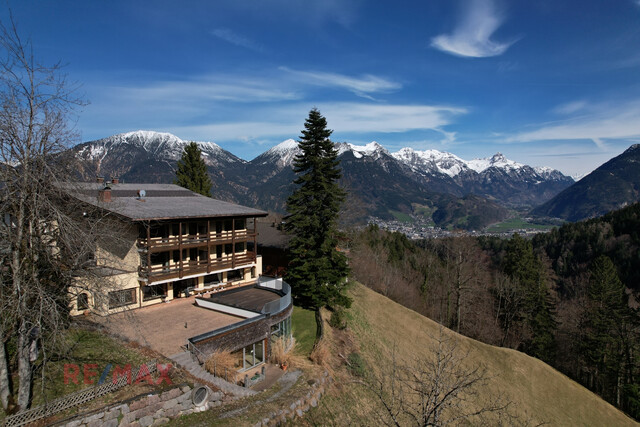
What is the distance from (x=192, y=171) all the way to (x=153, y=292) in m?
24.5

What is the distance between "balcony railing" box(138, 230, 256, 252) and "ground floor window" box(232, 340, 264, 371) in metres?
9.61

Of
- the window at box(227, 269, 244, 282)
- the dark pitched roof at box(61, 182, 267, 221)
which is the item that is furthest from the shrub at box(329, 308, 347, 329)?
the dark pitched roof at box(61, 182, 267, 221)

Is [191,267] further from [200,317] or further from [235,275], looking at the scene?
[235,275]

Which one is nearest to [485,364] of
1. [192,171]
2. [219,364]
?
[219,364]

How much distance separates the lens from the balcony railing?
910 inches

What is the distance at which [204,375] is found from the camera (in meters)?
14.6

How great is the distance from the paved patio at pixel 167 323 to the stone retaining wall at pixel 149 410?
367 cm

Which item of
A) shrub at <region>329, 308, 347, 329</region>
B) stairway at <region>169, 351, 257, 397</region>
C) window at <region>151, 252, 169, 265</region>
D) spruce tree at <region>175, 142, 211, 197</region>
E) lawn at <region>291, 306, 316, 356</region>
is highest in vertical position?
spruce tree at <region>175, 142, 211, 197</region>

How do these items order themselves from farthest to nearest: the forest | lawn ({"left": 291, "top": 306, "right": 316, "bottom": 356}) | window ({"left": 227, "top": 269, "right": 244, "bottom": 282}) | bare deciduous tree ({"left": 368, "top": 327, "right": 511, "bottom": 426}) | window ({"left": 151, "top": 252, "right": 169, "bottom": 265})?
the forest, window ({"left": 227, "top": 269, "right": 244, "bottom": 282}), window ({"left": 151, "top": 252, "right": 169, "bottom": 265}), lawn ({"left": 291, "top": 306, "right": 316, "bottom": 356}), bare deciduous tree ({"left": 368, "top": 327, "right": 511, "bottom": 426})

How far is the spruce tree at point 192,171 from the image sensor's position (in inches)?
1756

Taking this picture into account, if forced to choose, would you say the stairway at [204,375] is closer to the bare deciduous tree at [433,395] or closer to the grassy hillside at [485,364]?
the bare deciduous tree at [433,395]

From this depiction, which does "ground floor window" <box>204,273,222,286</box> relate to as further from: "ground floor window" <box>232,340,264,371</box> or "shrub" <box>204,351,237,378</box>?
"shrub" <box>204,351,237,378</box>

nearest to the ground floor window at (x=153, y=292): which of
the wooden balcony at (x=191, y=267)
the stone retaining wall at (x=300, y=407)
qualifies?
the wooden balcony at (x=191, y=267)

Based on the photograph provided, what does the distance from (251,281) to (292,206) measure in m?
8.46
